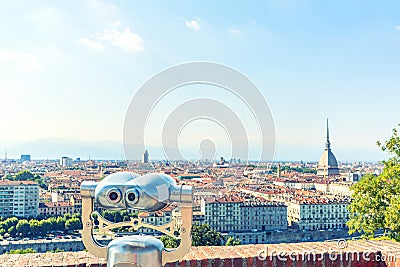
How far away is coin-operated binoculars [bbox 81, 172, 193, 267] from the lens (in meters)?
1.32

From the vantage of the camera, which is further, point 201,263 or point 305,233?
point 305,233

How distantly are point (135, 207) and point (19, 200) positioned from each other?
4536 cm

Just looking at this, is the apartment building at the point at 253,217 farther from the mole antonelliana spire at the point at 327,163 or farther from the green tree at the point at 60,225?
the mole antonelliana spire at the point at 327,163

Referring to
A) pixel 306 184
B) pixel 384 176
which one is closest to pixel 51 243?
pixel 384 176

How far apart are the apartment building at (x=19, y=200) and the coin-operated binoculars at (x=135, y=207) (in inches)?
1732

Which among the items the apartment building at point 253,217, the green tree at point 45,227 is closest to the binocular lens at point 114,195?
the apartment building at point 253,217

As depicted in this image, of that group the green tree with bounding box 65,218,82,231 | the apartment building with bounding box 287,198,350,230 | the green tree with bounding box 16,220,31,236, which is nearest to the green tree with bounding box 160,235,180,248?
the green tree with bounding box 65,218,82,231

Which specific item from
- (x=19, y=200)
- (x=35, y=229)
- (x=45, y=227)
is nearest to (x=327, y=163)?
(x=19, y=200)

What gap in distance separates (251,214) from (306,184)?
25.7 meters

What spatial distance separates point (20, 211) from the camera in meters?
42.2

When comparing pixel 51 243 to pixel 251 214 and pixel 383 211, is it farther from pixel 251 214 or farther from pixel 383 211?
pixel 383 211

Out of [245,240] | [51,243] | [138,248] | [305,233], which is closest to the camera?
[138,248]

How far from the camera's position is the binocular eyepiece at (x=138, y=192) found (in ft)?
4.30

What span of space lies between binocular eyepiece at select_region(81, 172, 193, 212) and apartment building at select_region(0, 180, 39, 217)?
1737 inches
